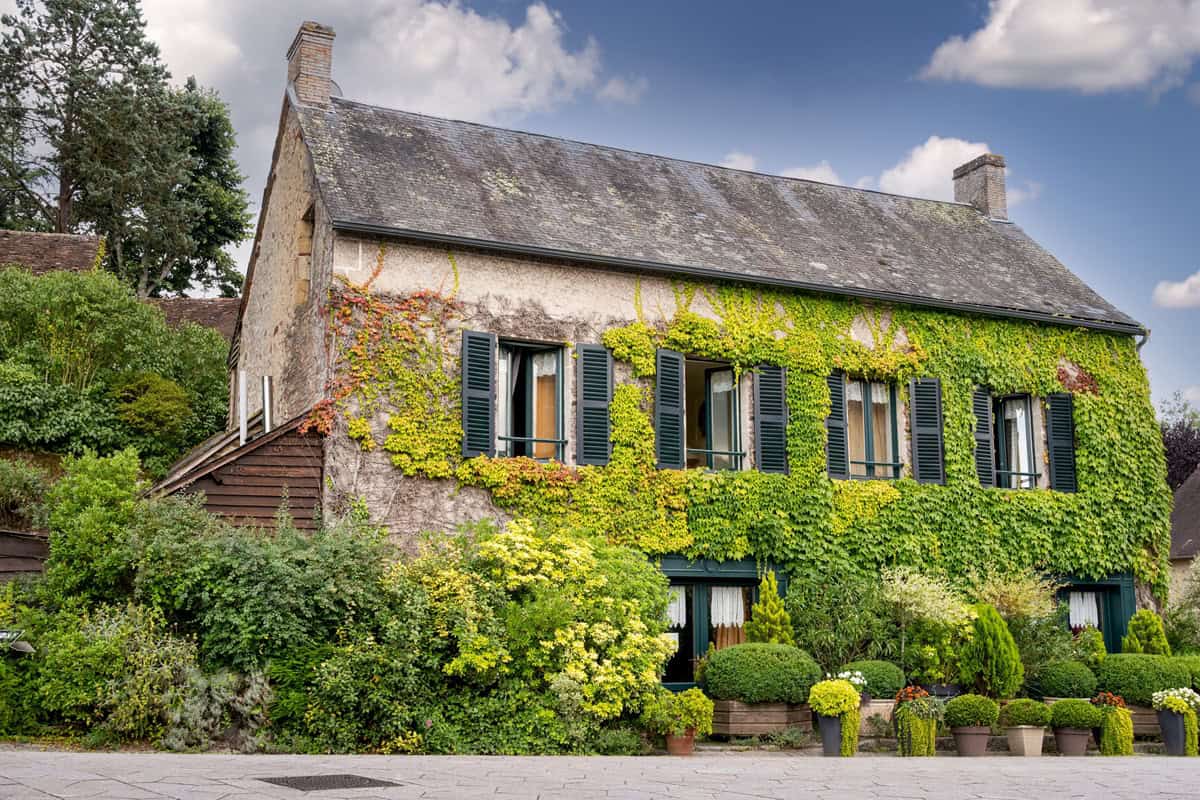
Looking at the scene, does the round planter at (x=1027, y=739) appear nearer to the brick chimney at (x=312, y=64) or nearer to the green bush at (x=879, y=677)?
the green bush at (x=879, y=677)

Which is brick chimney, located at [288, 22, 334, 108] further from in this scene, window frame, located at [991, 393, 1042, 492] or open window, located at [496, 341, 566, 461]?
window frame, located at [991, 393, 1042, 492]

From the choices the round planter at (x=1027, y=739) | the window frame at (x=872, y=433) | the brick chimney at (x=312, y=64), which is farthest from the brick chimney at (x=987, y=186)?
the brick chimney at (x=312, y=64)

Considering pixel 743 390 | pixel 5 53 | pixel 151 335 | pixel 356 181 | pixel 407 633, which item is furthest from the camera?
pixel 5 53

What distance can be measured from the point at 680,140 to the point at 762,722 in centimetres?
1102

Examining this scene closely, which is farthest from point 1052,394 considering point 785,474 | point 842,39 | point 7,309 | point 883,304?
point 7,309

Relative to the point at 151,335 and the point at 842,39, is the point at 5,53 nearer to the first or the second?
the point at 151,335

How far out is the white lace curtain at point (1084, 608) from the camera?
19125 mm

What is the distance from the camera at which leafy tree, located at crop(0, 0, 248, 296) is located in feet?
106

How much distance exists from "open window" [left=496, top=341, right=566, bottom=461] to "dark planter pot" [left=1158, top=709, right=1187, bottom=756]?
8.12 m

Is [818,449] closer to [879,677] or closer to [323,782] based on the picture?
[879,677]

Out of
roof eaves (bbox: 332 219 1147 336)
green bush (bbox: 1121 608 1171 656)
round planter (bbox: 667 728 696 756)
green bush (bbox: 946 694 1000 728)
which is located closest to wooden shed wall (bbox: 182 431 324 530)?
roof eaves (bbox: 332 219 1147 336)

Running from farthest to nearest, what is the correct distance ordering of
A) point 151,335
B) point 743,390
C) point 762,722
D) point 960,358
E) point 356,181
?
point 151,335 < point 960,358 < point 743,390 < point 356,181 < point 762,722

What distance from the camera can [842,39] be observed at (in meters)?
16.3

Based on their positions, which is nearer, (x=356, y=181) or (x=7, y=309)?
(x=356, y=181)
